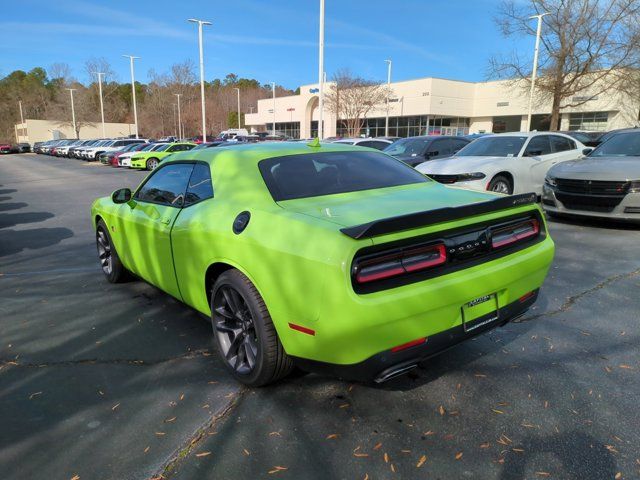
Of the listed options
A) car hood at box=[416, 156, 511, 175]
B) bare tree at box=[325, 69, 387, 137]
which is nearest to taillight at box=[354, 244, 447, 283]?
car hood at box=[416, 156, 511, 175]

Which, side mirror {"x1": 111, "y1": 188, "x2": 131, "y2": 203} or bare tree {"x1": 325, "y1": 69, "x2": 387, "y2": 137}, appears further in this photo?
bare tree {"x1": 325, "y1": 69, "x2": 387, "y2": 137}

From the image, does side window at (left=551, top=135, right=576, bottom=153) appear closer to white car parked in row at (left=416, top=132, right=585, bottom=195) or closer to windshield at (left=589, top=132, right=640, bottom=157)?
white car parked in row at (left=416, top=132, right=585, bottom=195)

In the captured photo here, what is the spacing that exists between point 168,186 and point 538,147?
8.54 meters

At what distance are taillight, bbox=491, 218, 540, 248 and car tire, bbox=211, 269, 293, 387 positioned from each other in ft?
4.84

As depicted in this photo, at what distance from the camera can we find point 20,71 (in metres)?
120

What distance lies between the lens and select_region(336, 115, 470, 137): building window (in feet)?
186

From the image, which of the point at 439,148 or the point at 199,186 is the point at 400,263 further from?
the point at 439,148

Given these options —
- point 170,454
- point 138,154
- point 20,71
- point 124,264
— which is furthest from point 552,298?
point 20,71

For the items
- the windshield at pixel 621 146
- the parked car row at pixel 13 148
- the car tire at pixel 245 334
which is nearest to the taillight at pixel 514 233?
the car tire at pixel 245 334

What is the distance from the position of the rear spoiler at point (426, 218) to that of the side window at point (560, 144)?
8.37 meters

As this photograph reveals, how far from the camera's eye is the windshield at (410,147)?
12195 millimetres

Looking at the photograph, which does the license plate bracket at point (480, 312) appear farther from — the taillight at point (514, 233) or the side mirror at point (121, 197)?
the side mirror at point (121, 197)

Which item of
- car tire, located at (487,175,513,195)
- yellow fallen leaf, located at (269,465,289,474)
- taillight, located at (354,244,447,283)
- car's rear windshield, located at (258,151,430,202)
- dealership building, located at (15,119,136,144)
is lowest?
yellow fallen leaf, located at (269,465,289,474)

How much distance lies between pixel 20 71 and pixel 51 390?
145 m
